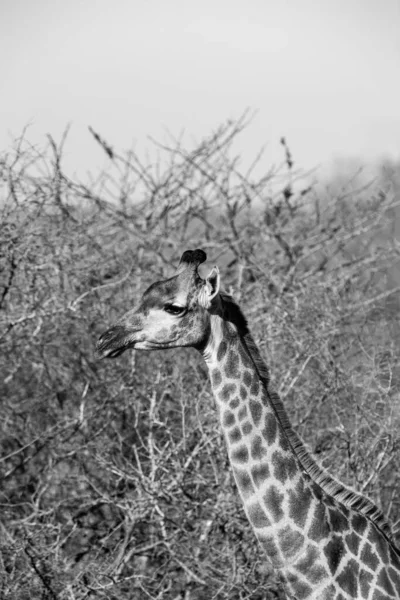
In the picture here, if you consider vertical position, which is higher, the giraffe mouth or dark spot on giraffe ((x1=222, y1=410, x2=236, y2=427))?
the giraffe mouth

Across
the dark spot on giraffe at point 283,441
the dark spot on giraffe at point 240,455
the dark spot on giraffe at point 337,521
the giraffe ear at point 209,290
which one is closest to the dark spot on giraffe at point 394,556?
the dark spot on giraffe at point 337,521

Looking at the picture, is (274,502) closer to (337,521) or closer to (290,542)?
(290,542)

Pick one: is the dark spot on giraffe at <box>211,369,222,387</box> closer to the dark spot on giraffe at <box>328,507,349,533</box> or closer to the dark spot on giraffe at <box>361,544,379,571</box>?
the dark spot on giraffe at <box>328,507,349,533</box>

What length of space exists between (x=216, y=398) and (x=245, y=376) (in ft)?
0.62

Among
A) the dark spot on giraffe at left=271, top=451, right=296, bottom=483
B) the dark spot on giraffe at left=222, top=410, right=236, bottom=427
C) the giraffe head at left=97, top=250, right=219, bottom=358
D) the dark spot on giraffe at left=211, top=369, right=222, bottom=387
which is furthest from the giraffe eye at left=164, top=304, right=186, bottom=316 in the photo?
the dark spot on giraffe at left=271, top=451, right=296, bottom=483

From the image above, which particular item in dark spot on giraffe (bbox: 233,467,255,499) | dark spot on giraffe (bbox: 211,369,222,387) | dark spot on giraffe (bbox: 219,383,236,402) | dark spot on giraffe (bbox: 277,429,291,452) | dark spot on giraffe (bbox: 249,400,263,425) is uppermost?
dark spot on giraffe (bbox: 211,369,222,387)

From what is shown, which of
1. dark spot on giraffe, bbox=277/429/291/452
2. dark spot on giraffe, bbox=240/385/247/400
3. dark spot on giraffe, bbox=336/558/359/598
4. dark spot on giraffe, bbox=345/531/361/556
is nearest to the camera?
dark spot on giraffe, bbox=336/558/359/598

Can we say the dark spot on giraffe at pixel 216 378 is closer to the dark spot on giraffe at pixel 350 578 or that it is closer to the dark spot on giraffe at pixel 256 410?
the dark spot on giraffe at pixel 256 410

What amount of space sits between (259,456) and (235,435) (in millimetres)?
172

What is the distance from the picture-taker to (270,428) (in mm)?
4883

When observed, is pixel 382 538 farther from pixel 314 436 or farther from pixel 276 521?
pixel 314 436

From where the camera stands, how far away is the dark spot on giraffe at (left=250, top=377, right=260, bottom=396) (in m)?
4.96

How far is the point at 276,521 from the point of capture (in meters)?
4.71

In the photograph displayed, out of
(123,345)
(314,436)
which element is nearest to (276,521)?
(123,345)
